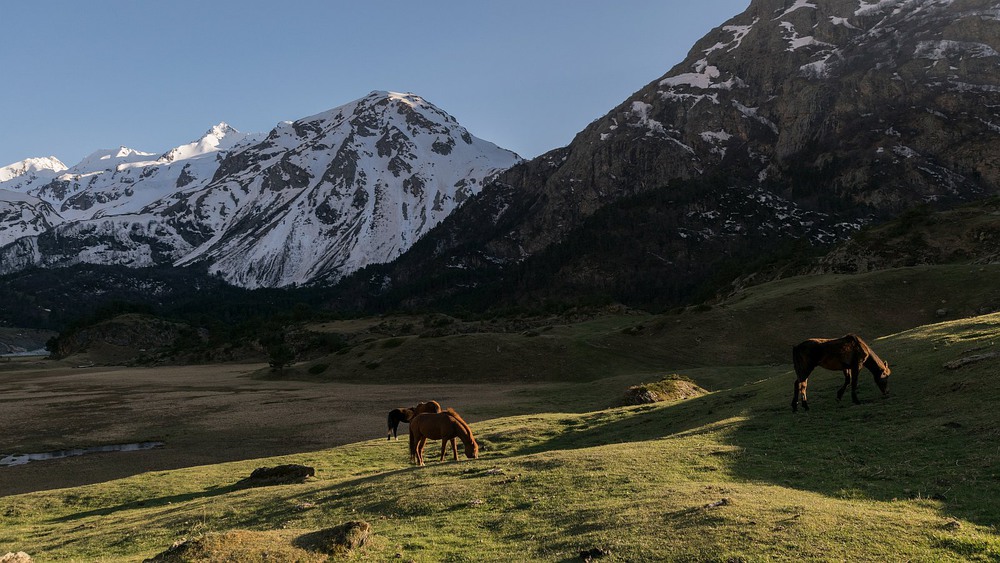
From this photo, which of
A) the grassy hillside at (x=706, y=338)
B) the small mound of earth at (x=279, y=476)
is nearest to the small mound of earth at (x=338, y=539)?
the small mound of earth at (x=279, y=476)

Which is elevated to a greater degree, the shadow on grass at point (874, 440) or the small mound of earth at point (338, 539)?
the small mound of earth at point (338, 539)

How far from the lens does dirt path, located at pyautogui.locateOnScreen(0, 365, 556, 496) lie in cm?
3469

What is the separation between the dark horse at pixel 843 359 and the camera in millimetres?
21703

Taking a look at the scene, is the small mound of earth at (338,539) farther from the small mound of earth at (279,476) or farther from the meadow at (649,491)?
the small mound of earth at (279,476)

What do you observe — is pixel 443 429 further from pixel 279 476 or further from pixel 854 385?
pixel 854 385

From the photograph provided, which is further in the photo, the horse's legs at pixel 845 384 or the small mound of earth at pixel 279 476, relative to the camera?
the small mound of earth at pixel 279 476

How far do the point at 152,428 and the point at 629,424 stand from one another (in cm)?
3841

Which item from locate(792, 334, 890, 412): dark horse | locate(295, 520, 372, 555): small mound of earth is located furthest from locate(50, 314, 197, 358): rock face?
locate(295, 520, 372, 555): small mound of earth

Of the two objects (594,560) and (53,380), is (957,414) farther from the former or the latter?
(53,380)

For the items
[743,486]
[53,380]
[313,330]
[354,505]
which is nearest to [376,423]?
[354,505]

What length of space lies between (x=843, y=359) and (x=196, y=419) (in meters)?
49.2

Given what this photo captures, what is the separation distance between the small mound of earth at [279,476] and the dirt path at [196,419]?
11737 mm

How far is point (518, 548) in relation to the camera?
11.6m

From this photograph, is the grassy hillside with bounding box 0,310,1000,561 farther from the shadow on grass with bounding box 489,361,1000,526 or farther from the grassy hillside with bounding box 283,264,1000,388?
the grassy hillside with bounding box 283,264,1000,388
